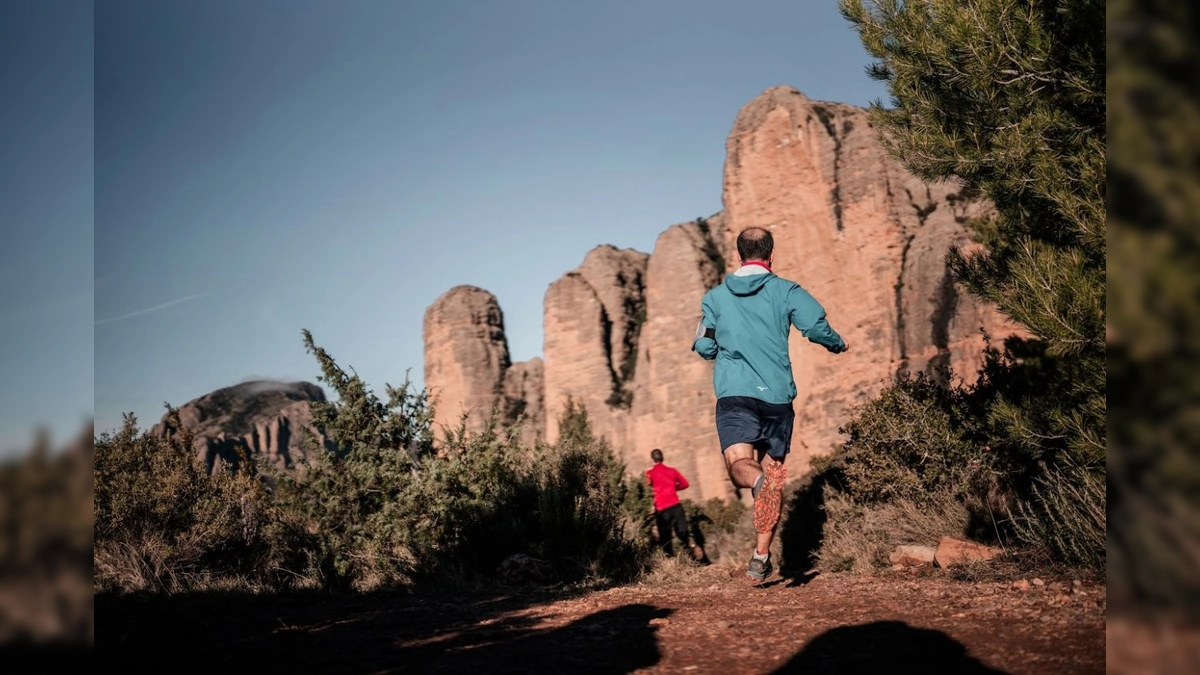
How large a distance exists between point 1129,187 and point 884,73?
9364 millimetres

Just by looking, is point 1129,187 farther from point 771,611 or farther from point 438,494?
point 438,494

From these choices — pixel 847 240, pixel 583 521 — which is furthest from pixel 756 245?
pixel 847 240

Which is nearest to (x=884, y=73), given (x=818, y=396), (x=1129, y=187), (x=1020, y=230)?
(x=1020, y=230)

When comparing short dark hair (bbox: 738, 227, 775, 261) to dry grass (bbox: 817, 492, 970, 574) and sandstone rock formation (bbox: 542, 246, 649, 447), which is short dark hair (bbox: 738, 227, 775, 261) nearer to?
dry grass (bbox: 817, 492, 970, 574)

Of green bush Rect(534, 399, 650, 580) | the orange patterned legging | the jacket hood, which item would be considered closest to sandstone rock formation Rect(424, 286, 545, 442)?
green bush Rect(534, 399, 650, 580)

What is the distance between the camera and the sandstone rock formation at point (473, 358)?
57406 millimetres

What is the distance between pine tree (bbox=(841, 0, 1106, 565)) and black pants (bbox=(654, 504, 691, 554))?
6785 millimetres

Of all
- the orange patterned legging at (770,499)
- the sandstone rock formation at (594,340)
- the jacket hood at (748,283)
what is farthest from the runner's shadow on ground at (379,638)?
the sandstone rock formation at (594,340)

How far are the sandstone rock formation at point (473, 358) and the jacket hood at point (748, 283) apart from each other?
50.8 m

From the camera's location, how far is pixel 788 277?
117ft

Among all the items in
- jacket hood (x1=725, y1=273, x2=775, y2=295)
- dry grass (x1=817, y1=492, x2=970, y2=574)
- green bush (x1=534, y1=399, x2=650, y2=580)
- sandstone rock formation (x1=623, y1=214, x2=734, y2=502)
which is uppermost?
sandstone rock formation (x1=623, y1=214, x2=734, y2=502)

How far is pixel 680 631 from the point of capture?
4266 millimetres

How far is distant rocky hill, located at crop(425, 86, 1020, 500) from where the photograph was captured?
30297 mm

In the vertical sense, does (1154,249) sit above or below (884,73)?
below
